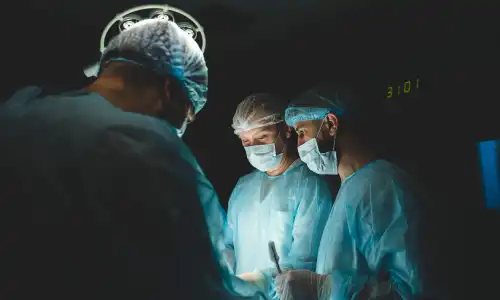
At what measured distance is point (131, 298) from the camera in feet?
4.07

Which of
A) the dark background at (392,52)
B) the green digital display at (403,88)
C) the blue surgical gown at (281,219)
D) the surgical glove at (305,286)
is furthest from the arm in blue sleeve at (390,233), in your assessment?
the green digital display at (403,88)

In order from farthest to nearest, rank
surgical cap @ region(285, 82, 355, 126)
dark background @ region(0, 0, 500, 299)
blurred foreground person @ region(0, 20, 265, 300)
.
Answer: dark background @ region(0, 0, 500, 299)
surgical cap @ region(285, 82, 355, 126)
blurred foreground person @ region(0, 20, 265, 300)

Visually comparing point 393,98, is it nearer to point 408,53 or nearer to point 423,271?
point 408,53

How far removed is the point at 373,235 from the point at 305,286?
347 millimetres

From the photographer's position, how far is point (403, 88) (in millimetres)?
3293

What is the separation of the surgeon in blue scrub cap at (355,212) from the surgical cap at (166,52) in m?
0.69

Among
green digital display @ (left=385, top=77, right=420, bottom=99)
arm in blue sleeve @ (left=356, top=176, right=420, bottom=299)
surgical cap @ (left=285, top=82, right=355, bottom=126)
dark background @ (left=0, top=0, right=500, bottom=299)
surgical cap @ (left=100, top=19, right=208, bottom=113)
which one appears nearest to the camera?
surgical cap @ (left=100, top=19, right=208, bottom=113)

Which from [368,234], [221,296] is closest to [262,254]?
[368,234]

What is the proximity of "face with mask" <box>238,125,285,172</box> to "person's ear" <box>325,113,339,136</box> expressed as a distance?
54cm

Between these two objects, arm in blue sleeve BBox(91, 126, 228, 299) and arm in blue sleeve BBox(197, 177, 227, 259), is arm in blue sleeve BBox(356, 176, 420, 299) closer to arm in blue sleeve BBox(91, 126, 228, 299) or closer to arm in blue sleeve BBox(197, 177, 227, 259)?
arm in blue sleeve BBox(197, 177, 227, 259)

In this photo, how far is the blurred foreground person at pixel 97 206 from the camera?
121 centimetres

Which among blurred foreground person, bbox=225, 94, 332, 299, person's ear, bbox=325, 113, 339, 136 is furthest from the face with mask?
person's ear, bbox=325, 113, 339, 136

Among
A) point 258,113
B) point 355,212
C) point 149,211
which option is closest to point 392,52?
point 258,113

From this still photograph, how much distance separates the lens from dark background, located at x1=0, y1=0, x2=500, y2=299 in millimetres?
3076
